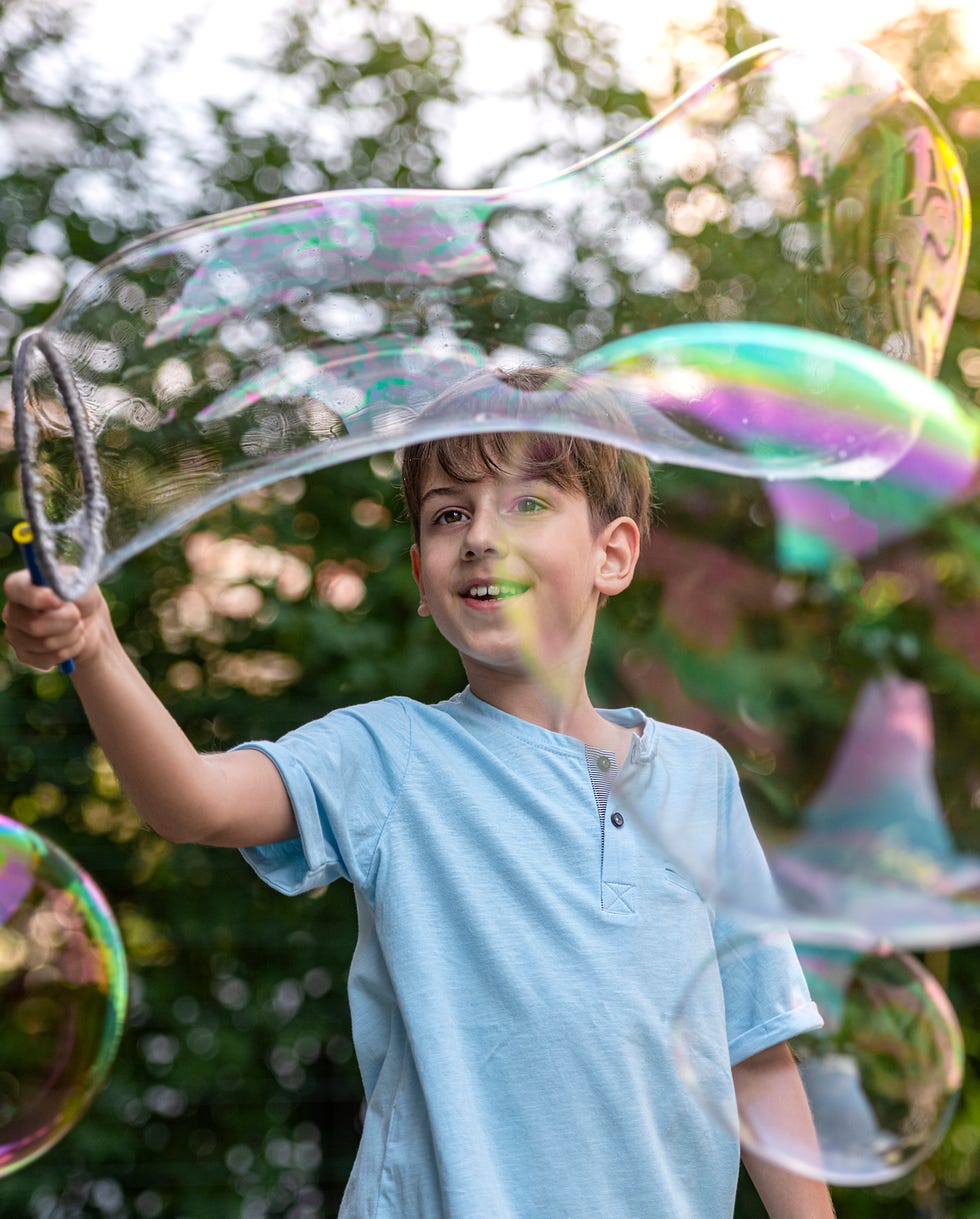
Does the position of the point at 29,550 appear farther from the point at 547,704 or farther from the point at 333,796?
the point at 547,704

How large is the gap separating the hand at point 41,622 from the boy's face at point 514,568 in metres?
0.38

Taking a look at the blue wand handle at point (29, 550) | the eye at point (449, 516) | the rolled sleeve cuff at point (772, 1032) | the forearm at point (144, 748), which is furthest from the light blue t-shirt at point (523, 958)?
the blue wand handle at point (29, 550)

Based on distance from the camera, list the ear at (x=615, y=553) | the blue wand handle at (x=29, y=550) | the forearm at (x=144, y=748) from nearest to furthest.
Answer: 1. the blue wand handle at (x=29, y=550)
2. the forearm at (x=144, y=748)
3. the ear at (x=615, y=553)

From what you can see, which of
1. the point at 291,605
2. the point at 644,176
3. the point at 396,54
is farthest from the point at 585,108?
the point at 644,176

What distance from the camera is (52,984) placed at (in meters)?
1.89

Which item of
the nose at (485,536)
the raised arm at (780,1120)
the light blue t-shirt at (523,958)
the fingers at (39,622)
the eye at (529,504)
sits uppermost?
the fingers at (39,622)

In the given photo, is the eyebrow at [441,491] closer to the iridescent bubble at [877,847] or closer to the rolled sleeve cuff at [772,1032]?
the iridescent bubble at [877,847]

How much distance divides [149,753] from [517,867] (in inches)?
14.4

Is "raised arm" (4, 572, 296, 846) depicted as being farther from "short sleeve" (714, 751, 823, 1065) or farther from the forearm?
"short sleeve" (714, 751, 823, 1065)

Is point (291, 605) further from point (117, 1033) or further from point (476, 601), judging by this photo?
point (476, 601)

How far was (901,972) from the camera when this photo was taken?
1.60 m

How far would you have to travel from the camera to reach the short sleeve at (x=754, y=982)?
4.60 ft

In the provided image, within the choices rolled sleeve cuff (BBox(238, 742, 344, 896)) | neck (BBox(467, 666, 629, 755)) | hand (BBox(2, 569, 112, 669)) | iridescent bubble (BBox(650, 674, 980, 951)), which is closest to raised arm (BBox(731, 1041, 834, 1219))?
iridescent bubble (BBox(650, 674, 980, 951))

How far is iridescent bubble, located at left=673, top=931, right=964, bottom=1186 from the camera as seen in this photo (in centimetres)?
145
